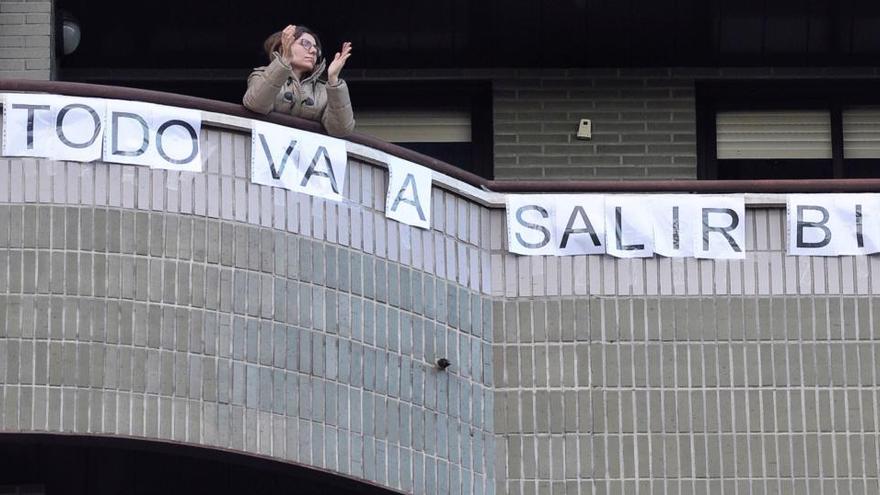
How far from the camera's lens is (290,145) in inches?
595

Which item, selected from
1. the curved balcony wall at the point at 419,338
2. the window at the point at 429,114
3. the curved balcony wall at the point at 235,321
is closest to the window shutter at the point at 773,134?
the window at the point at 429,114

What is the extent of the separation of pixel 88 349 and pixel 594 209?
390 cm

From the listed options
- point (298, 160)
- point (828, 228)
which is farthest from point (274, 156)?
point (828, 228)

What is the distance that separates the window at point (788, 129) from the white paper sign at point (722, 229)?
112 inches

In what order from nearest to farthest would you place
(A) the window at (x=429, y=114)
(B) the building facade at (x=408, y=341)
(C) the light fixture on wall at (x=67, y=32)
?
(B) the building facade at (x=408, y=341), (C) the light fixture on wall at (x=67, y=32), (A) the window at (x=429, y=114)

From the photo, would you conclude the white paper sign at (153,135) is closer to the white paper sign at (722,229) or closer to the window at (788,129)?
the white paper sign at (722,229)

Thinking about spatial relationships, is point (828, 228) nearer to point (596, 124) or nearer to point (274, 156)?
point (596, 124)

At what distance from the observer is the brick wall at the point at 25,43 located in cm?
1747

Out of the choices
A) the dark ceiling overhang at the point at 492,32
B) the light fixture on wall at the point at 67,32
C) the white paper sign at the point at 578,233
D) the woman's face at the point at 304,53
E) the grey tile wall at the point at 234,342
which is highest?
the dark ceiling overhang at the point at 492,32

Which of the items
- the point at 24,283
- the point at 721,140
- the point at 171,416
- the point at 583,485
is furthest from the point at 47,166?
the point at 721,140

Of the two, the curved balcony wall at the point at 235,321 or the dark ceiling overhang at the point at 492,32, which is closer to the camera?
the curved balcony wall at the point at 235,321

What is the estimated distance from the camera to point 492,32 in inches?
738

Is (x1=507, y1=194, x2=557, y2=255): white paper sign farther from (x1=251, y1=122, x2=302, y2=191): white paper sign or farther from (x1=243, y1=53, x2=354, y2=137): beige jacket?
(x1=251, y1=122, x2=302, y2=191): white paper sign

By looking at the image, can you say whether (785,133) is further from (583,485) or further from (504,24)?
(583,485)
